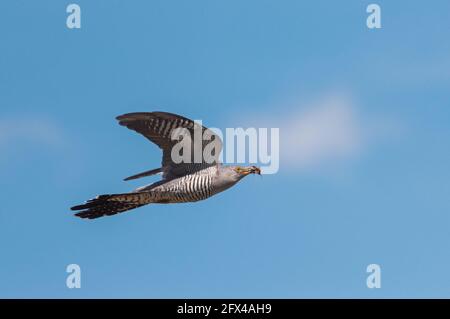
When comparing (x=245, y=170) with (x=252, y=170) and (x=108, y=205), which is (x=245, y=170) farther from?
(x=108, y=205)

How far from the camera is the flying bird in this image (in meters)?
21.6

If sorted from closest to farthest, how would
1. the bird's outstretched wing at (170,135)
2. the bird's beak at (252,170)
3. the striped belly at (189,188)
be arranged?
the bird's outstretched wing at (170,135), the striped belly at (189,188), the bird's beak at (252,170)

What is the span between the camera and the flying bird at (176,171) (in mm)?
21578

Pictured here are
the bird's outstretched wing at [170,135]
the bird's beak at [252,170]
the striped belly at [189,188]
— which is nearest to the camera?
the bird's outstretched wing at [170,135]

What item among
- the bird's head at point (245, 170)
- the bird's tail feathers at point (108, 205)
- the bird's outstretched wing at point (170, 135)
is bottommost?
the bird's tail feathers at point (108, 205)

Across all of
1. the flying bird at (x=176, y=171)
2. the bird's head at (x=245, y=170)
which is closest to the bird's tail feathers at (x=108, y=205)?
the flying bird at (x=176, y=171)

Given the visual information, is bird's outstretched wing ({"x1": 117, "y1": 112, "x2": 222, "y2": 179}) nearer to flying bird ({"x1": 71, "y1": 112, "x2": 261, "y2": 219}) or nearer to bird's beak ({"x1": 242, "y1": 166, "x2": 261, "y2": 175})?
flying bird ({"x1": 71, "y1": 112, "x2": 261, "y2": 219})

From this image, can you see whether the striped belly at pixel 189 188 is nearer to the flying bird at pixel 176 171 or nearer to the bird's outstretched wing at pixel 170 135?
the flying bird at pixel 176 171

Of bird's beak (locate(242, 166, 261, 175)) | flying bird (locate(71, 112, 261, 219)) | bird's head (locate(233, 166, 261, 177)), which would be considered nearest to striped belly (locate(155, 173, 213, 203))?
flying bird (locate(71, 112, 261, 219))
